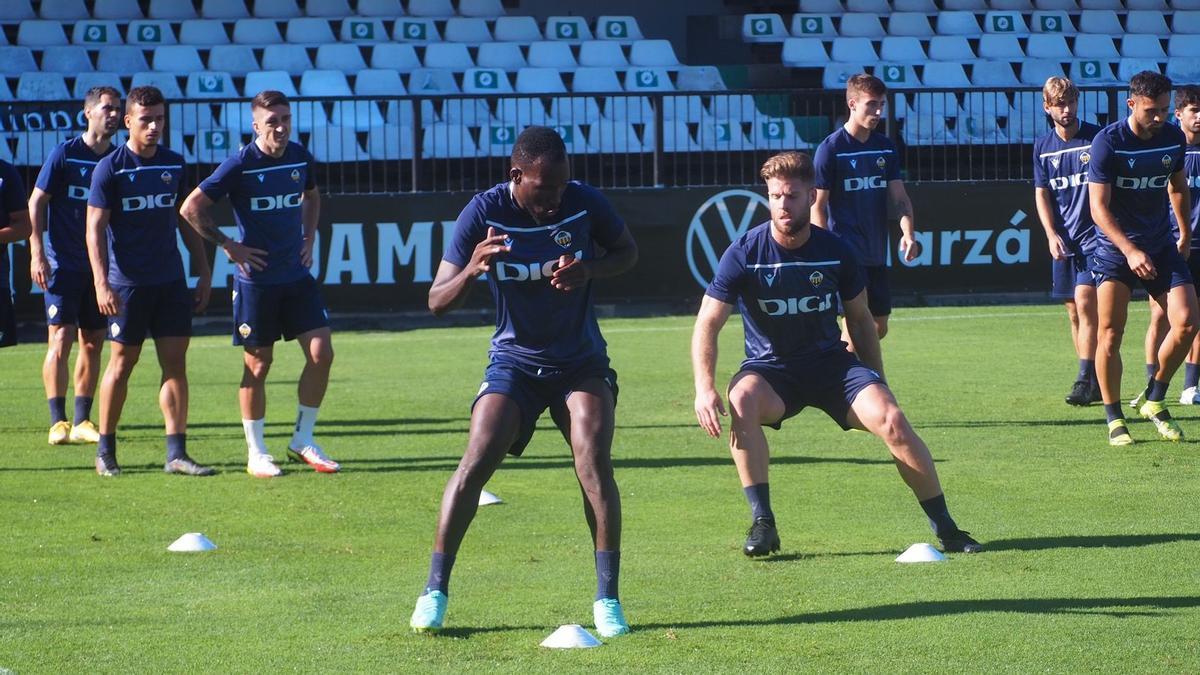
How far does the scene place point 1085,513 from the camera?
8.08 meters

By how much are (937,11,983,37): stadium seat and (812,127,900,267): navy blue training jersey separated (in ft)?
56.3

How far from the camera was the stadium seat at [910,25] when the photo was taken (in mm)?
26984

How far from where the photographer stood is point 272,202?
9688 millimetres

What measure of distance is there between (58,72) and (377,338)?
749cm

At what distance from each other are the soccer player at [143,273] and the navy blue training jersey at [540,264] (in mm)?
4028

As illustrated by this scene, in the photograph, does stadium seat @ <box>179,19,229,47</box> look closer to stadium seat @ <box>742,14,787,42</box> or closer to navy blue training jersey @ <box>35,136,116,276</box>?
stadium seat @ <box>742,14,787,42</box>

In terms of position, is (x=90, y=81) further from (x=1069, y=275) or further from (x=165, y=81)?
(x=1069, y=275)

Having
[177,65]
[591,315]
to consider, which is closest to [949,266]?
[177,65]

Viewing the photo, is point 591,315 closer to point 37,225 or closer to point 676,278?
point 37,225

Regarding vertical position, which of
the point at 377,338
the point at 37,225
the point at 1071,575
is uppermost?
the point at 37,225

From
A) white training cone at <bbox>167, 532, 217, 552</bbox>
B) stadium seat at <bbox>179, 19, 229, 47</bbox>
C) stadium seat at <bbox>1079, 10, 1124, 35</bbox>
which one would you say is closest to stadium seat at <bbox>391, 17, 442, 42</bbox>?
stadium seat at <bbox>179, 19, 229, 47</bbox>

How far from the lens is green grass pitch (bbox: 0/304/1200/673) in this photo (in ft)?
18.9

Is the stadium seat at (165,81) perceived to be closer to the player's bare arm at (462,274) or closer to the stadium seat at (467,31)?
the stadium seat at (467,31)

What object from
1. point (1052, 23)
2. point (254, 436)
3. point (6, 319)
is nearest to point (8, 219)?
point (6, 319)
